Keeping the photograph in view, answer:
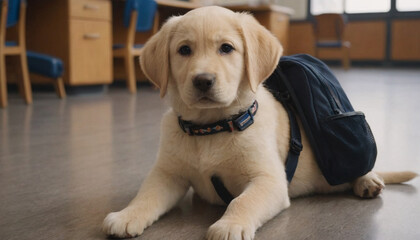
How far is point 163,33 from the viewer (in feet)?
5.53

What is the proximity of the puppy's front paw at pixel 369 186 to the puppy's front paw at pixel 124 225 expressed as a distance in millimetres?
879

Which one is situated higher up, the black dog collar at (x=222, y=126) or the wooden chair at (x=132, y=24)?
the wooden chair at (x=132, y=24)

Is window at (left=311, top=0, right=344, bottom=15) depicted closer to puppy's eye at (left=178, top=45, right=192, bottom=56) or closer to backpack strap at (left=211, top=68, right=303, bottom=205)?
backpack strap at (left=211, top=68, right=303, bottom=205)

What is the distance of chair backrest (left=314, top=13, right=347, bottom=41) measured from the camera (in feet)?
39.1

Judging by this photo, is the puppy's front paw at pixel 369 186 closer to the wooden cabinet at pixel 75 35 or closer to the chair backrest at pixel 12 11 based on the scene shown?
the chair backrest at pixel 12 11

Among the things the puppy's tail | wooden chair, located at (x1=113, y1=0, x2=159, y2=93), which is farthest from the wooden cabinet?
the puppy's tail

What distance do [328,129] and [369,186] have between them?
0.92 ft

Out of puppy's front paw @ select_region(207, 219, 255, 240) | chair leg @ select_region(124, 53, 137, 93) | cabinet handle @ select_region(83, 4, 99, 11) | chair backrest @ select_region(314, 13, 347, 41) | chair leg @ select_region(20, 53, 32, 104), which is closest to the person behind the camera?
puppy's front paw @ select_region(207, 219, 255, 240)

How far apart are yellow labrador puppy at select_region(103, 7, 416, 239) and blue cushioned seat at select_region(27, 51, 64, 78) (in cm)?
387

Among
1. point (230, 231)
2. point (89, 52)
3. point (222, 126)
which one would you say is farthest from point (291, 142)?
point (89, 52)

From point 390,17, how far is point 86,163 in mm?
12939

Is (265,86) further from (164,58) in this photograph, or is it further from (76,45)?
(76,45)

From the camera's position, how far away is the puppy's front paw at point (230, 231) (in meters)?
1.27

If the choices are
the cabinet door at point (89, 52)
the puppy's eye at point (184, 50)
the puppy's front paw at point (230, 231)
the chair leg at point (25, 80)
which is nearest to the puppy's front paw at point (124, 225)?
the puppy's front paw at point (230, 231)
